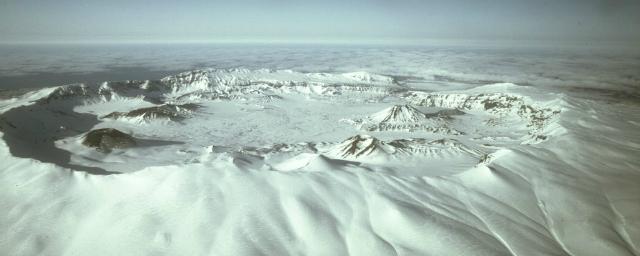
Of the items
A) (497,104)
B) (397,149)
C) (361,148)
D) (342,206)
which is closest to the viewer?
(342,206)

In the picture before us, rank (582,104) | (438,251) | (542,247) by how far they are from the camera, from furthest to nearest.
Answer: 1. (582,104)
2. (542,247)
3. (438,251)

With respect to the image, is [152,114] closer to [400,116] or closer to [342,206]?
[400,116]

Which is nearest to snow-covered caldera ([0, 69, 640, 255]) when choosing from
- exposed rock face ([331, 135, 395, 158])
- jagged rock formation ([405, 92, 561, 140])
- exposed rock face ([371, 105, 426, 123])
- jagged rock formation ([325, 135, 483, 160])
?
jagged rock formation ([325, 135, 483, 160])

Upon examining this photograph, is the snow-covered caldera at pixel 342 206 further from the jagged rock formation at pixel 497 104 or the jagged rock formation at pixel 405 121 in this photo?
the jagged rock formation at pixel 405 121

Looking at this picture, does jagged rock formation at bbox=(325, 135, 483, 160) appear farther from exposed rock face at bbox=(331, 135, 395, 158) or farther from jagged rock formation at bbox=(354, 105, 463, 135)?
jagged rock formation at bbox=(354, 105, 463, 135)

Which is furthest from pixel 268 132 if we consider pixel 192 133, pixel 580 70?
pixel 580 70

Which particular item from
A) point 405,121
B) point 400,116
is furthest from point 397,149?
point 400,116

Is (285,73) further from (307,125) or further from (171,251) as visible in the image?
(171,251)

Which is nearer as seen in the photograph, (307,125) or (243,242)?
(243,242)
